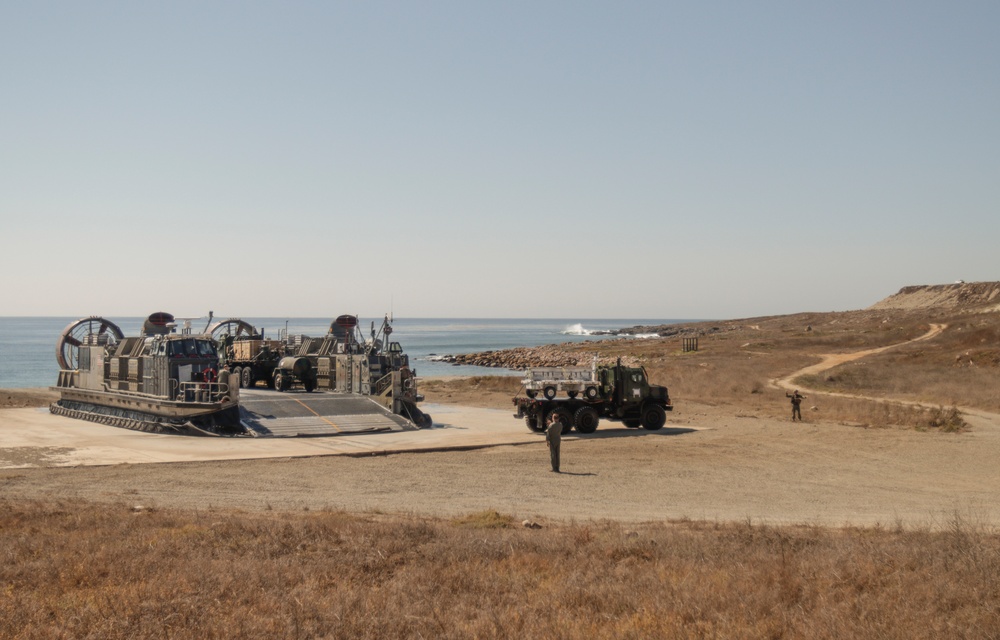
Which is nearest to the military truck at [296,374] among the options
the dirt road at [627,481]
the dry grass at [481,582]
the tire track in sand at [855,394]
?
the dirt road at [627,481]

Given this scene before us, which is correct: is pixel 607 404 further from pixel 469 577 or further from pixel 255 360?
pixel 255 360

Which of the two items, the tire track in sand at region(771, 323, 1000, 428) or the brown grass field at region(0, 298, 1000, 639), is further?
the tire track in sand at region(771, 323, 1000, 428)

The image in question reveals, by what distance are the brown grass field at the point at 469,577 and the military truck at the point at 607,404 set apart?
15304 mm

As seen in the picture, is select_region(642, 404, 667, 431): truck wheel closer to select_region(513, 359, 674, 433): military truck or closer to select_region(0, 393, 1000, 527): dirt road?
select_region(513, 359, 674, 433): military truck

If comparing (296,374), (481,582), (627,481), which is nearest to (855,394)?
(627,481)

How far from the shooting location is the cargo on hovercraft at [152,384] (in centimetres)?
3119

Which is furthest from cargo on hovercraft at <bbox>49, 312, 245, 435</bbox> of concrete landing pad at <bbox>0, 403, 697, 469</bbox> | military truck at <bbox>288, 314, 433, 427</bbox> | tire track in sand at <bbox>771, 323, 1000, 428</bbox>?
tire track in sand at <bbox>771, 323, 1000, 428</bbox>

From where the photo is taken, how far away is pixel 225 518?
14.4 m

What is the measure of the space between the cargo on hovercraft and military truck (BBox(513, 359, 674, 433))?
35.4 feet

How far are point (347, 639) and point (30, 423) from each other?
3326 cm

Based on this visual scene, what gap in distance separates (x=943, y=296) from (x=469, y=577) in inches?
6702

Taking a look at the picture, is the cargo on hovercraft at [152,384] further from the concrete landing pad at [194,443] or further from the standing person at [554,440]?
the standing person at [554,440]

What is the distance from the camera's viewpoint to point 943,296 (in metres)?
158

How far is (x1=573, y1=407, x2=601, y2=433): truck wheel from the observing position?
30.4m
